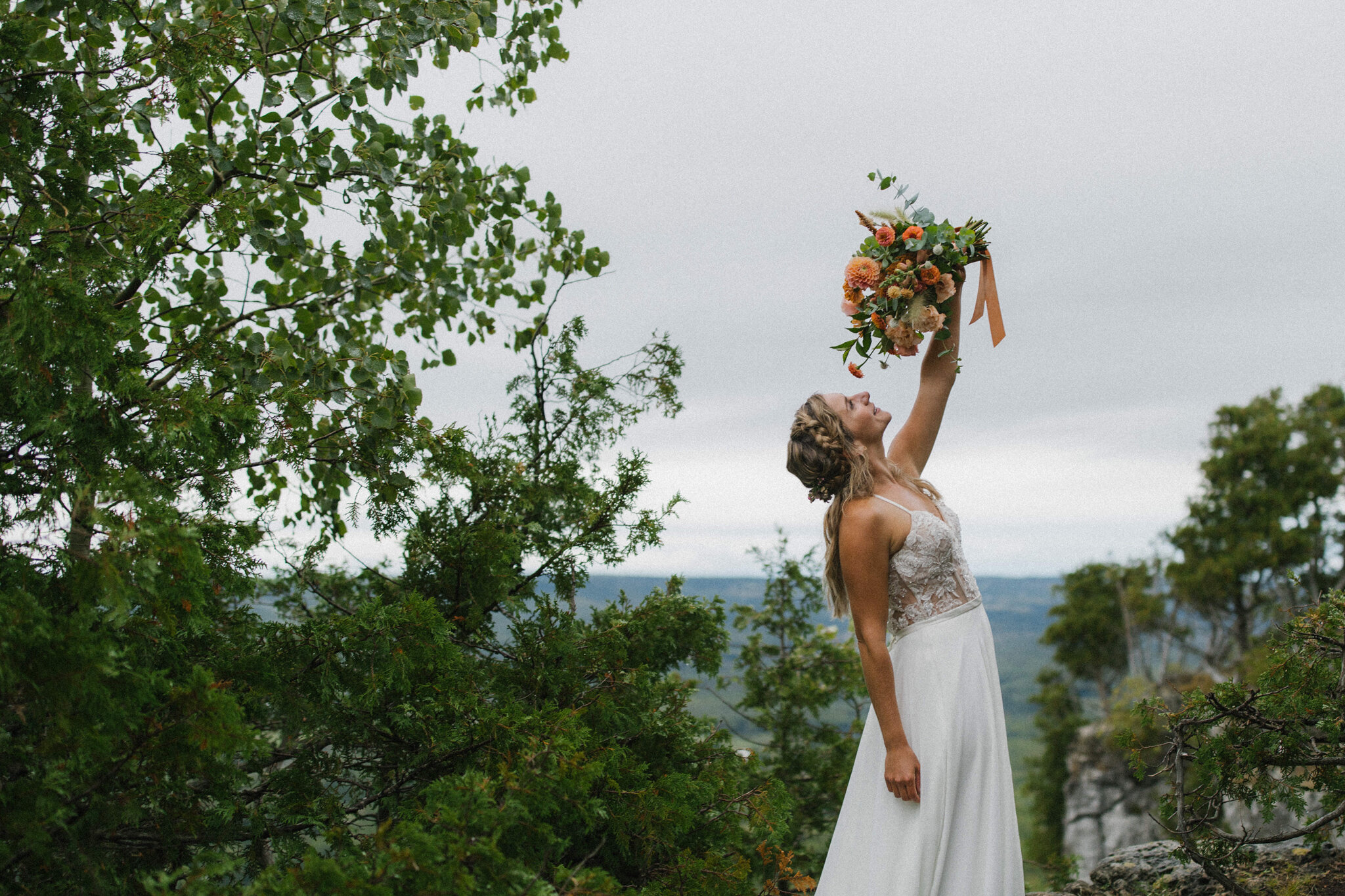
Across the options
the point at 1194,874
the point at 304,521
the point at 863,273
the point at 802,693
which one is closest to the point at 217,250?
the point at 304,521

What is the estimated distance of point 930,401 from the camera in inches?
150

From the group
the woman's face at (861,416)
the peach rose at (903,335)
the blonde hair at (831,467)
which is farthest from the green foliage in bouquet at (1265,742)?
the peach rose at (903,335)

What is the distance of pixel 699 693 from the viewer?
5.11m

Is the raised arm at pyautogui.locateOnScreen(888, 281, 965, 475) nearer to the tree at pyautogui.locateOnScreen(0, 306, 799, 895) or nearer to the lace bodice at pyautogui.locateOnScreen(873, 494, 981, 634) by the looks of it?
the lace bodice at pyautogui.locateOnScreen(873, 494, 981, 634)

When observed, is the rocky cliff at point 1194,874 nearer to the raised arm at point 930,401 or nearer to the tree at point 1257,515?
the raised arm at point 930,401

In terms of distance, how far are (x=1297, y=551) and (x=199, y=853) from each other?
1272 inches

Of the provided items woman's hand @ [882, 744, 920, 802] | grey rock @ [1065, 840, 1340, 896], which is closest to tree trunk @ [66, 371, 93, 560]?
woman's hand @ [882, 744, 920, 802]

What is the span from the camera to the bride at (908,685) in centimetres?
320

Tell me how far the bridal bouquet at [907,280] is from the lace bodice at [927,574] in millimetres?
713

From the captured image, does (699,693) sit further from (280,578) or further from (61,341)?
(61,341)

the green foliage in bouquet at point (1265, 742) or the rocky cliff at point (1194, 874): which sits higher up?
the green foliage in bouquet at point (1265, 742)

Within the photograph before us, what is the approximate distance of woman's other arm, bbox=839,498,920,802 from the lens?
3.24m

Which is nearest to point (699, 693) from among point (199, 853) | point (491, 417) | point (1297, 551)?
point (491, 417)

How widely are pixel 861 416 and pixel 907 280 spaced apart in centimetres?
60
